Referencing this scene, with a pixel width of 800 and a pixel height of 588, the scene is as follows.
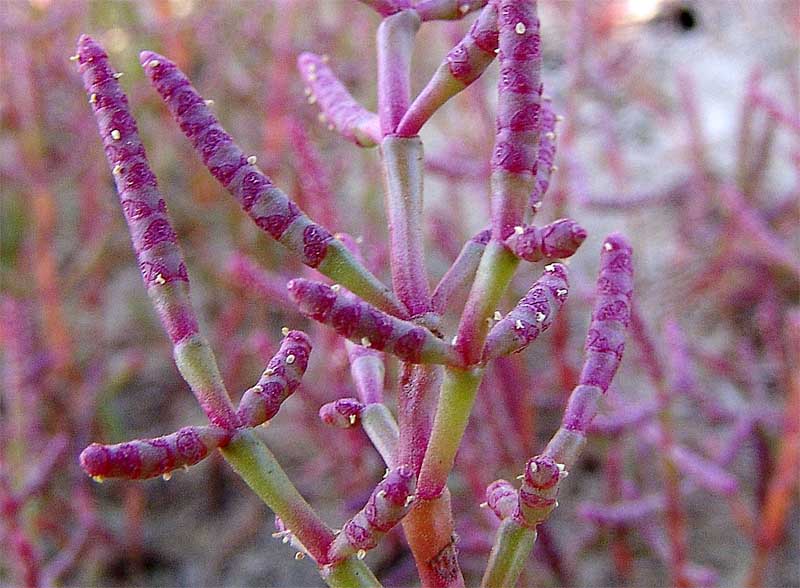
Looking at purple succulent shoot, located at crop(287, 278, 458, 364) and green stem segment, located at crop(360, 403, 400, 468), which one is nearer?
purple succulent shoot, located at crop(287, 278, 458, 364)

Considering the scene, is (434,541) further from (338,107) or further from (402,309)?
(338,107)

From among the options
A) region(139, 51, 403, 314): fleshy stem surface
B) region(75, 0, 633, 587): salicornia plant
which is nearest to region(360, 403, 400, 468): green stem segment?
region(75, 0, 633, 587): salicornia plant

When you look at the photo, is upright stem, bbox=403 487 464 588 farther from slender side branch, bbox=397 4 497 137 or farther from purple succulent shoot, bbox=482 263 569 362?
slender side branch, bbox=397 4 497 137

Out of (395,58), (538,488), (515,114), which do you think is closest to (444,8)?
(395,58)

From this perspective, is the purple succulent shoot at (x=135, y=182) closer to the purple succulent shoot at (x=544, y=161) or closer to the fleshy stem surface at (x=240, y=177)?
the fleshy stem surface at (x=240, y=177)

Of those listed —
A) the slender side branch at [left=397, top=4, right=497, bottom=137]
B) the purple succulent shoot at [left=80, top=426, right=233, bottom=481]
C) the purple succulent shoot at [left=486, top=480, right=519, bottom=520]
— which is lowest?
the purple succulent shoot at [left=486, top=480, right=519, bottom=520]

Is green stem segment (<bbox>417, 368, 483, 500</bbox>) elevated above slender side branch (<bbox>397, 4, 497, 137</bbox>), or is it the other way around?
slender side branch (<bbox>397, 4, 497, 137</bbox>)
